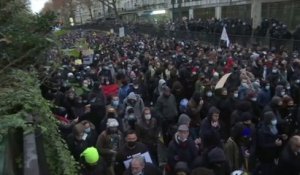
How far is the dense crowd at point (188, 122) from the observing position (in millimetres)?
6355

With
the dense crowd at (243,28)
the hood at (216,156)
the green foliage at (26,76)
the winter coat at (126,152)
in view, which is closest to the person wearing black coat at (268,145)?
the hood at (216,156)

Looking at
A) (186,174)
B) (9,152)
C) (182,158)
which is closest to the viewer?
(9,152)

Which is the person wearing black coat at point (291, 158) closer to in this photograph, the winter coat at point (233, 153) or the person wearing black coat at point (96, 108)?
the winter coat at point (233, 153)

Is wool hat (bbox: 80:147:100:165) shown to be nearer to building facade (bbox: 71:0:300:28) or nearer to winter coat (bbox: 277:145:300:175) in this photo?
winter coat (bbox: 277:145:300:175)

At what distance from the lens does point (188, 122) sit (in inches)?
295

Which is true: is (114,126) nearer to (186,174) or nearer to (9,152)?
(186,174)

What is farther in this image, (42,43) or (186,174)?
(186,174)

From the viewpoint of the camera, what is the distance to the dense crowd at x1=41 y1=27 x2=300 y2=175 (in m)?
6.36

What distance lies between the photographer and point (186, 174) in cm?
564

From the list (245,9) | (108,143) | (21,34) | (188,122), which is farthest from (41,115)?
(245,9)

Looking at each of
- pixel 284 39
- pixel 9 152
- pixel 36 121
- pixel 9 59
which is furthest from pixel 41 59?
pixel 284 39

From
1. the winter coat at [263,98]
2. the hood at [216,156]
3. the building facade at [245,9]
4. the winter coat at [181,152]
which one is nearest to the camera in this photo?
the hood at [216,156]

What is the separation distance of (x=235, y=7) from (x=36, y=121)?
43.4 m

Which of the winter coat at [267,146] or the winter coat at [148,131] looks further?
the winter coat at [148,131]
